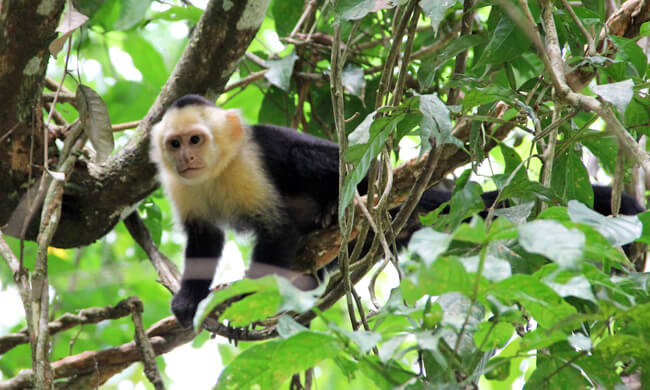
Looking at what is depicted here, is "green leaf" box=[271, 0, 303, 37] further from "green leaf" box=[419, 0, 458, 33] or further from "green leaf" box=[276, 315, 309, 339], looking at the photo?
"green leaf" box=[276, 315, 309, 339]

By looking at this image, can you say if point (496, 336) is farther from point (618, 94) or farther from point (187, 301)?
point (187, 301)

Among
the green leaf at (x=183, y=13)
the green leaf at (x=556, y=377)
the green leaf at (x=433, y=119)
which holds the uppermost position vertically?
the green leaf at (x=183, y=13)

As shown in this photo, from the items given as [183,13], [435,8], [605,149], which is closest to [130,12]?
[183,13]

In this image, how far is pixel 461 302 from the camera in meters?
0.95

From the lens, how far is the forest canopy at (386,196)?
844 millimetres

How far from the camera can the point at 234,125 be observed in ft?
9.31

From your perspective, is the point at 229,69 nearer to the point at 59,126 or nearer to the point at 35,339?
the point at 59,126

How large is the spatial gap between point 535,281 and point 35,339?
4.55 ft

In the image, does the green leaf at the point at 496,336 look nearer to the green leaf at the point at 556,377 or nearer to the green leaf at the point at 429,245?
the green leaf at the point at 556,377

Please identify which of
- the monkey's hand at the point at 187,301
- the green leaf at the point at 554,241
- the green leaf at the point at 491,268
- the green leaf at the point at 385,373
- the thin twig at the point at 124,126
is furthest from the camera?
the thin twig at the point at 124,126

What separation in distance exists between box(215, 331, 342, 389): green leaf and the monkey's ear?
2.00 metres

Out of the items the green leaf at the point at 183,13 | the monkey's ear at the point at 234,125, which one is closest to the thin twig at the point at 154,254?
the monkey's ear at the point at 234,125

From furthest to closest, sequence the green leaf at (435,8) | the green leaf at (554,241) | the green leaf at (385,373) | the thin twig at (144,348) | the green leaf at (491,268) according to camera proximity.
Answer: the thin twig at (144,348) → the green leaf at (435,8) → the green leaf at (385,373) → the green leaf at (491,268) → the green leaf at (554,241)

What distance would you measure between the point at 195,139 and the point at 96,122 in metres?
0.60
